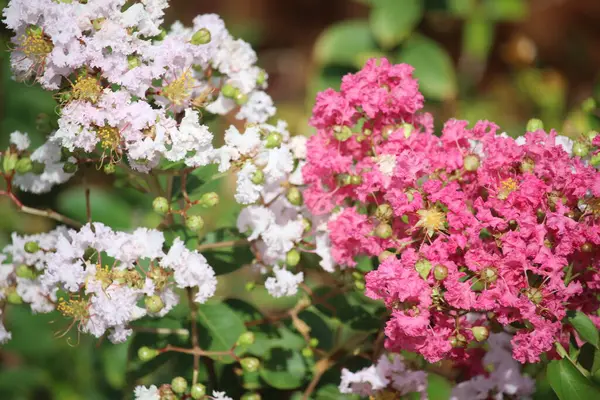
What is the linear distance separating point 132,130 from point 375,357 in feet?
2.14

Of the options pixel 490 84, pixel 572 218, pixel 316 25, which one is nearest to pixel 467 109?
pixel 490 84

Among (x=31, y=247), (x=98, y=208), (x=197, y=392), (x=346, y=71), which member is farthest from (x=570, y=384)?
(x=346, y=71)

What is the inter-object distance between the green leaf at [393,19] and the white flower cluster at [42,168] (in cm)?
154

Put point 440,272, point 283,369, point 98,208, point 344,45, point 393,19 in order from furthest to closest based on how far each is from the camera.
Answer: point 344,45, point 393,19, point 98,208, point 283,369, point 440,272

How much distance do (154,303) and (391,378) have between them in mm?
475

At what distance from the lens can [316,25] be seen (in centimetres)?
380

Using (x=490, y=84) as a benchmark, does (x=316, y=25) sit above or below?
above

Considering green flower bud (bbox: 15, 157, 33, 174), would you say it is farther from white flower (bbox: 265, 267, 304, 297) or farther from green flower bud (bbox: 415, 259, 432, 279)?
green flower bud (bbox: 415, 259, 432, 279)

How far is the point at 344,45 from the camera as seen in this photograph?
8.71ft

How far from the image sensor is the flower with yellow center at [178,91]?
1.20 m

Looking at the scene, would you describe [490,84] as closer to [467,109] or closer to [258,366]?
[467,109]

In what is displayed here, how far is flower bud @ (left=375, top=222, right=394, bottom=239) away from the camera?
1137 mm

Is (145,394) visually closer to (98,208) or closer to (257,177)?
(257,177)

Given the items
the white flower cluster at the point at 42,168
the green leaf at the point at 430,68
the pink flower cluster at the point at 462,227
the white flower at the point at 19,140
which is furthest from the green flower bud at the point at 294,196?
the green leaf at the point at 430,68
